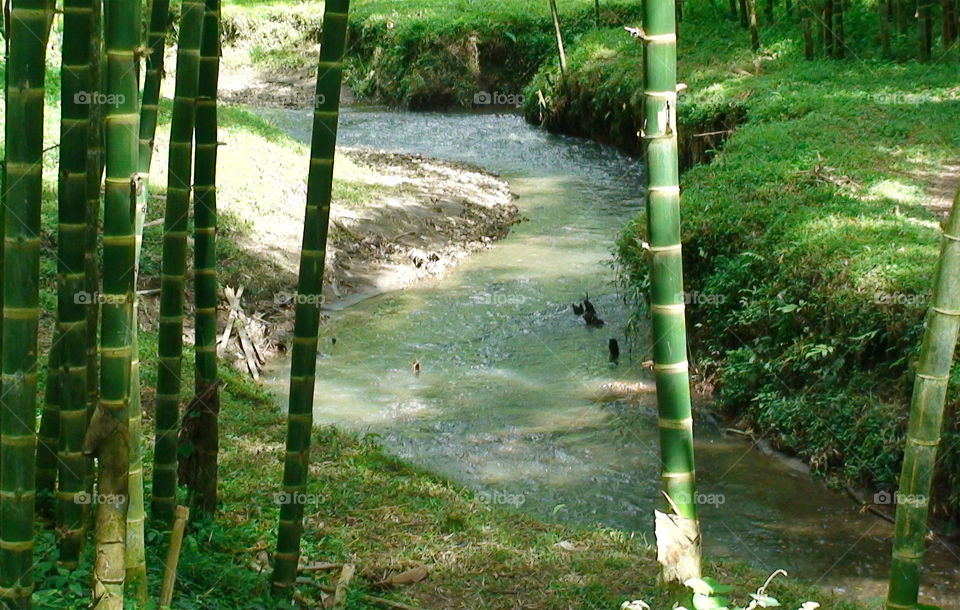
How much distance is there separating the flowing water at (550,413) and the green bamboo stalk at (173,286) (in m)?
2.38

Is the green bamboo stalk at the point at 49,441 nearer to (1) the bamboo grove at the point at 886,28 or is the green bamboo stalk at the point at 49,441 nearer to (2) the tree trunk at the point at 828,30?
(1) the bamboo grove at the point at 886,28

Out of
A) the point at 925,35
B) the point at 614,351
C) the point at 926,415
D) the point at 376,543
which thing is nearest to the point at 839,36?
the point at 925,35

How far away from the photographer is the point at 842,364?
21.0 feet

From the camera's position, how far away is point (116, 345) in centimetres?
272

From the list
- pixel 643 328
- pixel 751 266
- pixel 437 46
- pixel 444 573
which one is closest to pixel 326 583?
pixel 444 573

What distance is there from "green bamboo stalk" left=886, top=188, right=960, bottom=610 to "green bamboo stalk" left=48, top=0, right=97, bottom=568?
2.31 metres

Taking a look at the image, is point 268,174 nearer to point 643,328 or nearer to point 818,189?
point 643,328

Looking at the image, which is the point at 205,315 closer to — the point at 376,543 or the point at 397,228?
the point at 376,543

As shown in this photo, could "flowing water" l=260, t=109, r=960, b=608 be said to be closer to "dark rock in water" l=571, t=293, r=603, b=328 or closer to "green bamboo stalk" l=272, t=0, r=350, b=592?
"dark rock in water" l=571, t=293, r=603, b=328

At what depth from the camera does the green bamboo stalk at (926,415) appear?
2.59 meters

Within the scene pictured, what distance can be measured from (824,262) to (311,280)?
4507 millimetres

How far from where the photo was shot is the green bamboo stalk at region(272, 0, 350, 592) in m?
3.35

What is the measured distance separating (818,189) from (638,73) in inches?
315

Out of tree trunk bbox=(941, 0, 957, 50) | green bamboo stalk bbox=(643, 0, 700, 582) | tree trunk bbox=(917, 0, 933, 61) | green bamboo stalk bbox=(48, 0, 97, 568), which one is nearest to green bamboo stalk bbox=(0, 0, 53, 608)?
green bamboo stalk bbox=(48, 0, 97, 568)
